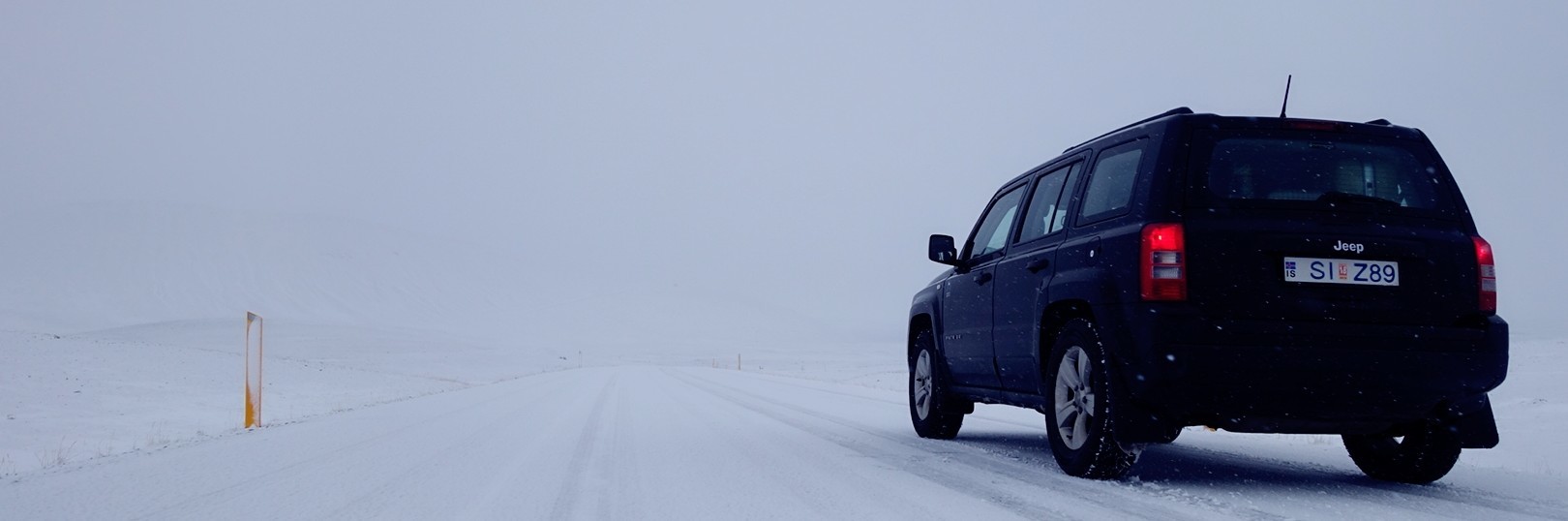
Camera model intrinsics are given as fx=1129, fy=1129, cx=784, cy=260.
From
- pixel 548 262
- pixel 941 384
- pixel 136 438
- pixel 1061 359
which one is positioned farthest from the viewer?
pixel 548 262

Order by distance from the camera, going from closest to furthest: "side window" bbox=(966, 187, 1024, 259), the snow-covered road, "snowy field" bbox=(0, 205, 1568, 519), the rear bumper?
the snow-covered road → "snowy field" bbox=(0, 205, 1568, 519) → the rear bumper → "side window" bbox=(966, 187, 1024, 259)

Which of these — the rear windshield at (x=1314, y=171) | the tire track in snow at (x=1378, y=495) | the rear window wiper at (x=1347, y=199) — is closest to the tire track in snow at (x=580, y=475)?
the tire track in snow at (x=1378, y=495)

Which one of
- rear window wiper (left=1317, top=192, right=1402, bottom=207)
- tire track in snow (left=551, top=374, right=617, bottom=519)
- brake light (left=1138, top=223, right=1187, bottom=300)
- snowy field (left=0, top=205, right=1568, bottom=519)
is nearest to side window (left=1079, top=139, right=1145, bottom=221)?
brake light (left=1138, top=223, right=1187, bottom=300)

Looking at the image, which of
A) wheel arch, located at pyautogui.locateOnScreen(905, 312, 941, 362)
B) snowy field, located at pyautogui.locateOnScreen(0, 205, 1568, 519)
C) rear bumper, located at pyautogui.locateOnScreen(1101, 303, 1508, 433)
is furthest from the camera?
wheel arch, located at pyautogui.locateOnScreen(905, 312, 941, 362)

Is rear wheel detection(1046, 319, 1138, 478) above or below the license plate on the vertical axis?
below

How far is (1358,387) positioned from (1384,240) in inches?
29.3

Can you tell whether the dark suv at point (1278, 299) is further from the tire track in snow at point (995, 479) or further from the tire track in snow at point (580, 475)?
the tire track in snow at point (580, 475)

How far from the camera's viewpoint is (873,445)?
8.17 meters

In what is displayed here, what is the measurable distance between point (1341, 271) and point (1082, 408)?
1445 millimetres

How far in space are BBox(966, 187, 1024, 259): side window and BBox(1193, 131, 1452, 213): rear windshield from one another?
7.05 feet

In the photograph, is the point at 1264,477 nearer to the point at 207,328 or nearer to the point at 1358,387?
the point at 1358,387

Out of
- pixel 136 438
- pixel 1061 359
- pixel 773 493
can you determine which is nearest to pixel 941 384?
pixel 1061 359

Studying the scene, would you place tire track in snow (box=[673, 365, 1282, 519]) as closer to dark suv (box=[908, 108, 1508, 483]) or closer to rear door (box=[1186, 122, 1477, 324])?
dark suv (box=[908, 108, 1508, 483])

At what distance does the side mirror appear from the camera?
8.55 metres
